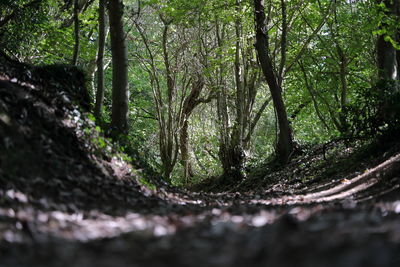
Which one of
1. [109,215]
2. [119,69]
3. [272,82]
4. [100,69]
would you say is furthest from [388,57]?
[109,215]

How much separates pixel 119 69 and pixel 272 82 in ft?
19.7

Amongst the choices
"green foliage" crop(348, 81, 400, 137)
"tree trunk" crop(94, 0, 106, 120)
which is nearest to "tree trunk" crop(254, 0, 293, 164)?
"green foliage" crop(348, 81, 400, 137)

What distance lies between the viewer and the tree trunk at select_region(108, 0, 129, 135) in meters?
9.64

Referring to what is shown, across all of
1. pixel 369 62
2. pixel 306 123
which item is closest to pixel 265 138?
pixel 306 123

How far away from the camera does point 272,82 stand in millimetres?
14172

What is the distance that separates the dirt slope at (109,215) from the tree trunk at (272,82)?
614 cm

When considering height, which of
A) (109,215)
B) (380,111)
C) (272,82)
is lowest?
(109,215)

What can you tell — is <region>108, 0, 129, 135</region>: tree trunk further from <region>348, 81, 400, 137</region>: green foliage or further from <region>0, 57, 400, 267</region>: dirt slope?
<region>348, 81, 400, 137</region>: green foliage

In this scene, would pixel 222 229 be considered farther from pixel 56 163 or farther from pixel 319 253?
pixel 56 163

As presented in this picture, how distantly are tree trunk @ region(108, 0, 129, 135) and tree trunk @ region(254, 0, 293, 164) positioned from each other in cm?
520

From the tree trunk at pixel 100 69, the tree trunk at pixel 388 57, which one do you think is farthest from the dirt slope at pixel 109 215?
the tree trunk at pixel 388 57

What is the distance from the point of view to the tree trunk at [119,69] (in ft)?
31.6

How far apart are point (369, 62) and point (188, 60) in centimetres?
773

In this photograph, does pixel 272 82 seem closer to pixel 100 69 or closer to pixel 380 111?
pixel 380 111
